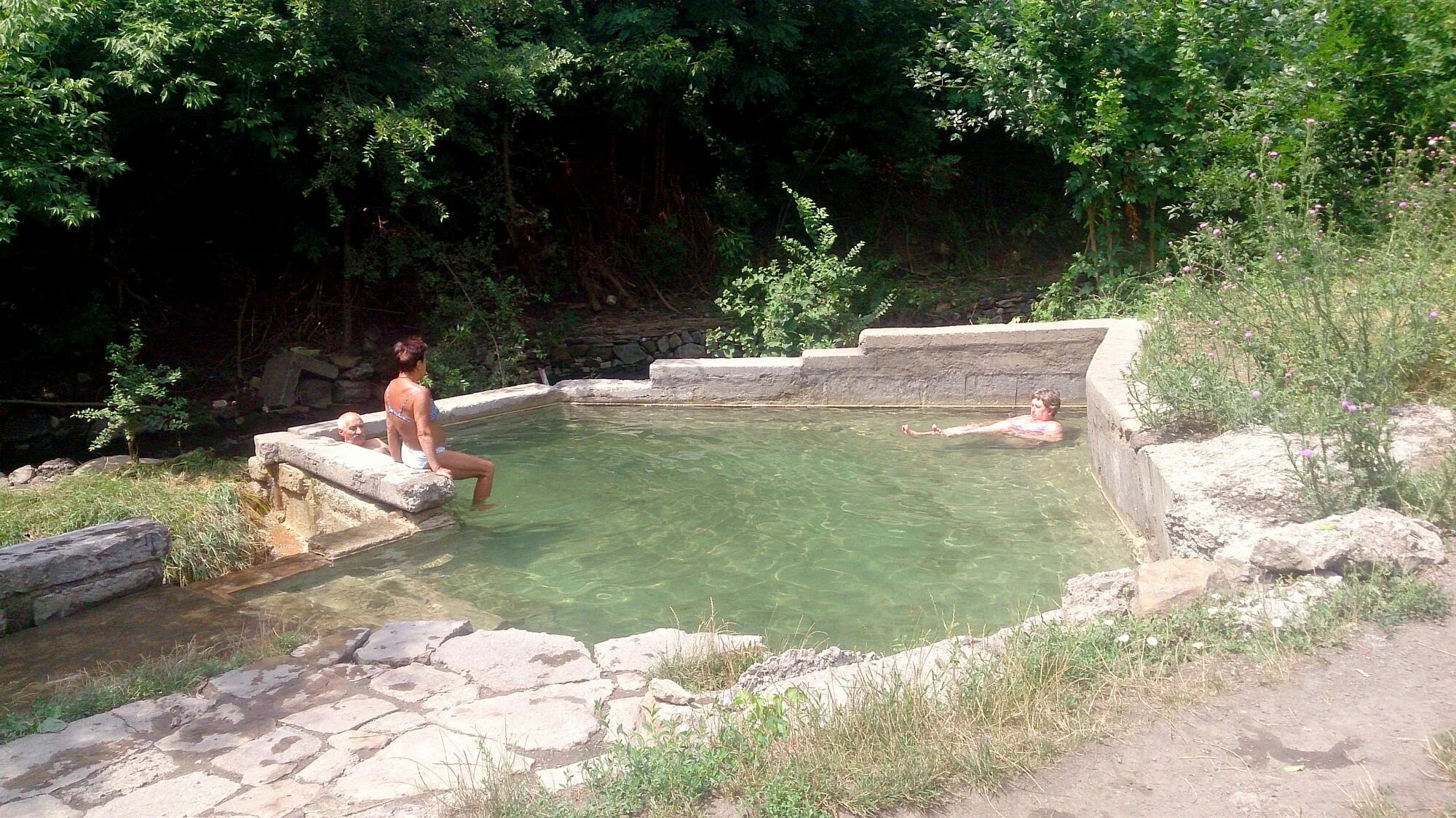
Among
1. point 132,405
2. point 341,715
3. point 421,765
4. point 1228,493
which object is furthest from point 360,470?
point 1228,493

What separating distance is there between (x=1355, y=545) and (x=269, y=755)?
413 centimetres

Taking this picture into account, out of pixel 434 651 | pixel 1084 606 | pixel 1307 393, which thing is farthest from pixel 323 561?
pixel 1307 393

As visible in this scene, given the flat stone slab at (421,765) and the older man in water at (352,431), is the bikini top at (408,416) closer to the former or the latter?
the older man in water at (352,431)

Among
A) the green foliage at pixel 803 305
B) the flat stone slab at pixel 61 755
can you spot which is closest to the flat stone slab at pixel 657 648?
the flat stone slab at pixel 61 755

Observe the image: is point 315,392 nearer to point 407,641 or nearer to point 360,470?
point 360,470

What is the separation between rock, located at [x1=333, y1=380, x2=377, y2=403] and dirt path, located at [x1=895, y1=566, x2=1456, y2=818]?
1040 centimetres

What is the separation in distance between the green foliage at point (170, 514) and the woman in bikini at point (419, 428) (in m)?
1.22

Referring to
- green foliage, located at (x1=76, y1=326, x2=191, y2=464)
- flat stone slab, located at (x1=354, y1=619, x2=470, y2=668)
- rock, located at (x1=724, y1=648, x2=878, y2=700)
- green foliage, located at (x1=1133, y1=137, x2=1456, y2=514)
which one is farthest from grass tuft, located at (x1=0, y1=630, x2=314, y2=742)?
green foliage, located at (x1=76, y1=326, x2=191, y2=464)

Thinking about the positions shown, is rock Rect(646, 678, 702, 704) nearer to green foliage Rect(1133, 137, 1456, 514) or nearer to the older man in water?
green foliage Rect(1133, 137, 1456, 514)

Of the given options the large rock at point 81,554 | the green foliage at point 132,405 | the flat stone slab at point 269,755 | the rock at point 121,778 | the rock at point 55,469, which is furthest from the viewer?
the green foliage at point 132,405

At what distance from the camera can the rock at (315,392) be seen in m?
12.0

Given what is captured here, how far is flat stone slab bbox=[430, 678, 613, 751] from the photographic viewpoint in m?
3.69

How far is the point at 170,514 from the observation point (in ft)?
23.1

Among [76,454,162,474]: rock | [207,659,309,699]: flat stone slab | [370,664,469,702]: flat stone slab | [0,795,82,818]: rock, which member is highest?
[76,454,162,474]: rock
